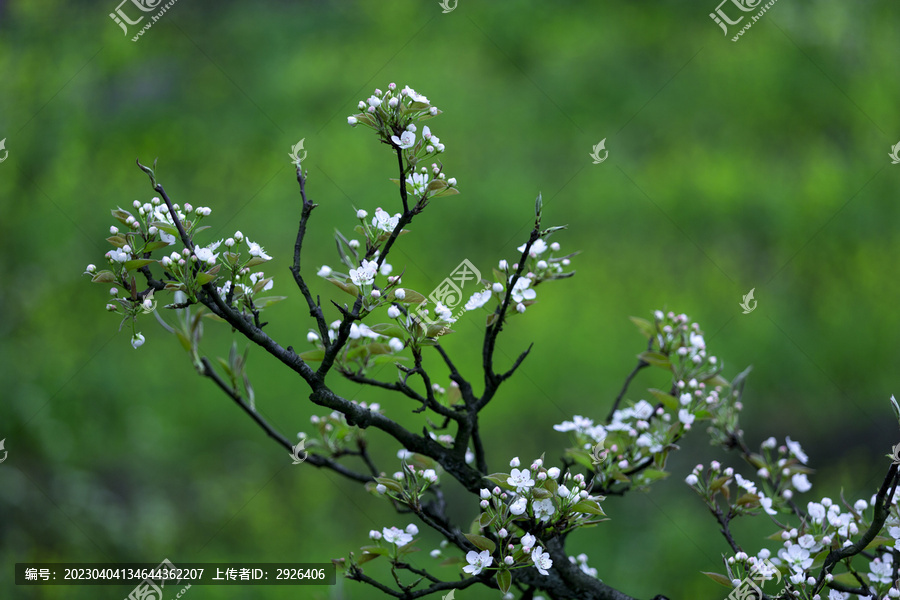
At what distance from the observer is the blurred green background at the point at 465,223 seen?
1728 mm

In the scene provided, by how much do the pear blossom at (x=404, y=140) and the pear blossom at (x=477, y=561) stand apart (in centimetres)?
36

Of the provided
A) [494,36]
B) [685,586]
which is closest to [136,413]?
[685,586]

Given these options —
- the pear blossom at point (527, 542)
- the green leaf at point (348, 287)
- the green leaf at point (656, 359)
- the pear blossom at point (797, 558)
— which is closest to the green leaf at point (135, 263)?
the green leaf at point (348, 287)

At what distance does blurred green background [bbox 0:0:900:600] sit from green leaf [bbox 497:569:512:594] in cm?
110

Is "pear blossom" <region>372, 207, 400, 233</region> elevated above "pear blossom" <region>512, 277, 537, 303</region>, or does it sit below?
above

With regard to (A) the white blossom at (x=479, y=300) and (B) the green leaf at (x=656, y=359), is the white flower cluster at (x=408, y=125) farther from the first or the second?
(B) the green leaf at (x=656, y=359)

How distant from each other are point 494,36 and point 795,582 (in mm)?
1966

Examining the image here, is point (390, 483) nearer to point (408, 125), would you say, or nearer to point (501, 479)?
point (501, 479)

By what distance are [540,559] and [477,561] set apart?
6 centimetres

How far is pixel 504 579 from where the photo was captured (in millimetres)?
619

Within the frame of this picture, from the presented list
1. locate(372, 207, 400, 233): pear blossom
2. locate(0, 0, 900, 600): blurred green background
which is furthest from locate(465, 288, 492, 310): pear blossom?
locate(0, 0, 900, 600): blurred green background

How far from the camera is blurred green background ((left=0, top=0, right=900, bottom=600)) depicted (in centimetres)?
173

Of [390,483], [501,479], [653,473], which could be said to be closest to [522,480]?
[501,479]

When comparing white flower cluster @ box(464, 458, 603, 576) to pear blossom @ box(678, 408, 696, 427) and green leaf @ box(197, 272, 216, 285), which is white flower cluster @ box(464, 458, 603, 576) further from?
green leaf @ box(197, 272, 216, 285)
